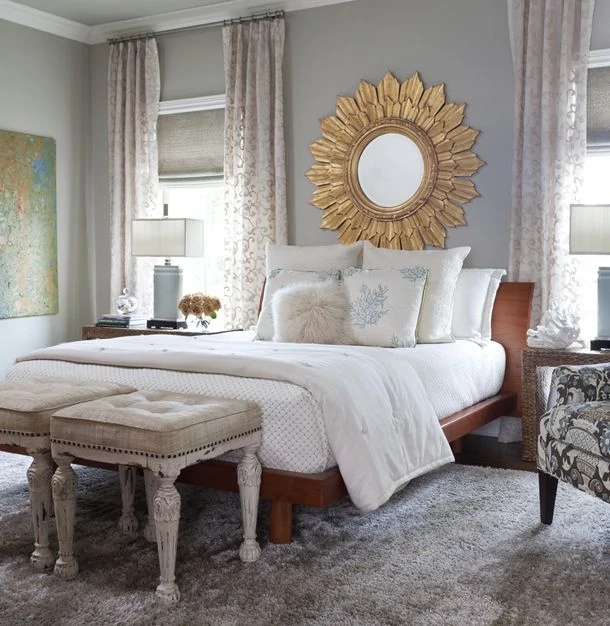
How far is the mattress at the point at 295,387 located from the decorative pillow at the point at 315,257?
87 cm

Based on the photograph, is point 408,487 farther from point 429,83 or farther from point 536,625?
point 429,83

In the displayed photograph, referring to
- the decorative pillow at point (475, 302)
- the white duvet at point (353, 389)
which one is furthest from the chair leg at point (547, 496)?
the decorative pillow at point (475, 302)

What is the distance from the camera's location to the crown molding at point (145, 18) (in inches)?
223

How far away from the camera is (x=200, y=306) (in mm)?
5641

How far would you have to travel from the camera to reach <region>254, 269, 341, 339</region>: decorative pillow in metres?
4.63

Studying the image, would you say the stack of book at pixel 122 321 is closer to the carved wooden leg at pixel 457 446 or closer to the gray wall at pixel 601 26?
the carved wooden leg at pixel 457 446

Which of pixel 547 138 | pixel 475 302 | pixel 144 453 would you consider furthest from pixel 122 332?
pixel 144 453

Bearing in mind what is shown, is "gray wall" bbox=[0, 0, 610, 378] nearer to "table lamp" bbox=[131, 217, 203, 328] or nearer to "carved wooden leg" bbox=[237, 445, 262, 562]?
"table lamp" bbox=[131, 217, 203, 328]

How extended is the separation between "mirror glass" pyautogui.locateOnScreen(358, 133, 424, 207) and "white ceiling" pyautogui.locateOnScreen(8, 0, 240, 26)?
5.11ft

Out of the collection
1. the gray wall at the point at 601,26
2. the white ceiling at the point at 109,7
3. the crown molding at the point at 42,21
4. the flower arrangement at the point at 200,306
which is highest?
the white ceiling at the point at 109,7

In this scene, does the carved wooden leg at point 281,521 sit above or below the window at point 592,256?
below

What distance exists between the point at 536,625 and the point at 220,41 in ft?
15.5

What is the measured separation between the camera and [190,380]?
338cm

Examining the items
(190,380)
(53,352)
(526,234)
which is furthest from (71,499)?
(526,234)
